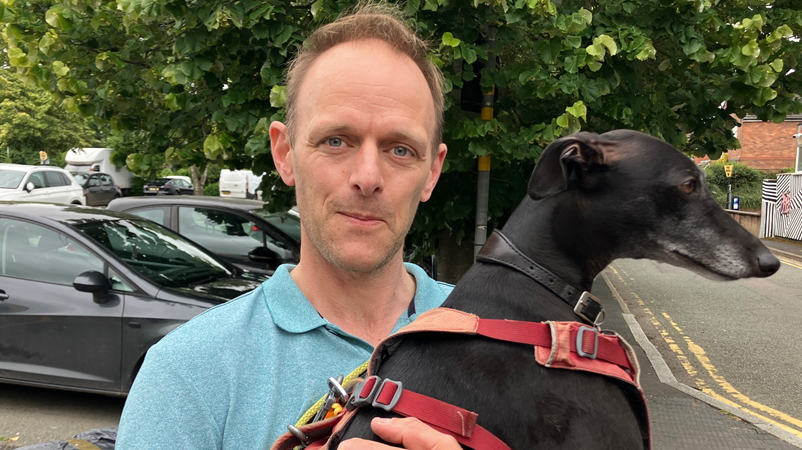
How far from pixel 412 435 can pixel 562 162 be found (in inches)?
38.3

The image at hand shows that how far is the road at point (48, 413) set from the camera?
5007 mm

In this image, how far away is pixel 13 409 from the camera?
555 cm

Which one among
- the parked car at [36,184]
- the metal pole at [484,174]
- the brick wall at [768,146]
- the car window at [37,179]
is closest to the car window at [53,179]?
the parked car at [36,184]

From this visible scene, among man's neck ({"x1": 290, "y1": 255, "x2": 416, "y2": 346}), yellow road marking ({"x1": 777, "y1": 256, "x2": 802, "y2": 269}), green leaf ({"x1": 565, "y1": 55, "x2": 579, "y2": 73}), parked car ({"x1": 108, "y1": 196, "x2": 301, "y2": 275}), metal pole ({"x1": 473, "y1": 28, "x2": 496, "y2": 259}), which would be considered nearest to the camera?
man's neck ({"x1": 290, "y1": 255, "x2": 416, "y2": 346})

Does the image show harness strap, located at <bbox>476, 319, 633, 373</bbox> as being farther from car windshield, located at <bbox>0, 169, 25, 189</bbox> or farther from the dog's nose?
car windshield, located at <bbox>0, 169, 25, 189</bbox>

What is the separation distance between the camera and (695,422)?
5.99 metres

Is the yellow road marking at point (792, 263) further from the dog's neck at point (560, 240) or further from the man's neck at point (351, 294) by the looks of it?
the man's neck at point (351, 294)

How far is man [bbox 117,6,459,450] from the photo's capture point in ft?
4.28

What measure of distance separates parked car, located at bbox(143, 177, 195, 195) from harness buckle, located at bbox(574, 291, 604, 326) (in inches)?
1488

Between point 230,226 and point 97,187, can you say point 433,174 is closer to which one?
point 230,226

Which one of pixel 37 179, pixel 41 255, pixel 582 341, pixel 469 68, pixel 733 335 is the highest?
pixel 469 68

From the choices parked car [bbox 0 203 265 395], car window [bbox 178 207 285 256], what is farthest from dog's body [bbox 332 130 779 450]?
car window [bbox 178 207 285 256]

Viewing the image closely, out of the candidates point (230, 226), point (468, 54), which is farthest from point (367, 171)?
point (230, 226)

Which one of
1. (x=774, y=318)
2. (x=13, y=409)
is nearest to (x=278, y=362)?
(x=13, y=409)
